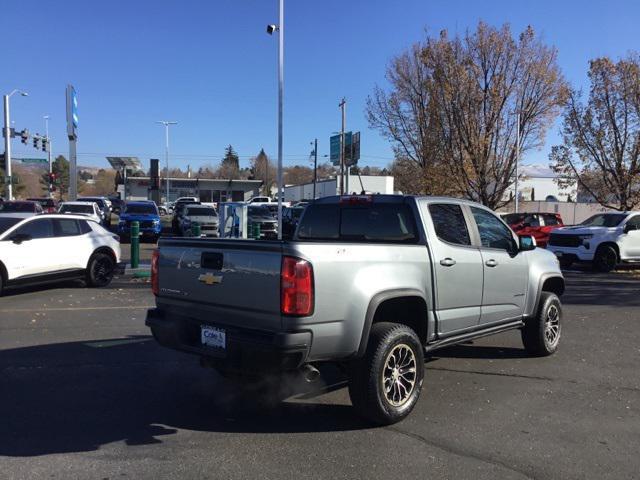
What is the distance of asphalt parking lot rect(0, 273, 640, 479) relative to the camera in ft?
12.6

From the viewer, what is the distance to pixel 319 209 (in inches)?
235

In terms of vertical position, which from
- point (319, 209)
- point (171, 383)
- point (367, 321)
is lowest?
point (171, 383)

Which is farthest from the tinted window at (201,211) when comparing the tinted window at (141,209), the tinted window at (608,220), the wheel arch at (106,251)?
the tinted window at (608,220)

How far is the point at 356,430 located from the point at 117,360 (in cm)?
327

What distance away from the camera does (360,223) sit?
5.64 meters

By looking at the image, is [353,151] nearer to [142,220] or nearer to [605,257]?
[142,220]

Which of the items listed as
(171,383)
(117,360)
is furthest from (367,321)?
(117,360)

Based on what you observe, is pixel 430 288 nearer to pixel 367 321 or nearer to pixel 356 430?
pixel 367 321

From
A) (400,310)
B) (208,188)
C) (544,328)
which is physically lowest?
(544,328)

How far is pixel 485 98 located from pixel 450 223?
2163 centimetres

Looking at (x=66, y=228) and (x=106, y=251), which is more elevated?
(x=66, y=228)

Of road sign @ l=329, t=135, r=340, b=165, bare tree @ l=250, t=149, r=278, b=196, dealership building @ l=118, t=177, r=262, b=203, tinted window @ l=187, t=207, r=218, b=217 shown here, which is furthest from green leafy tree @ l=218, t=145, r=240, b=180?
tinted window @ l=187, t=207, r=218, b=217

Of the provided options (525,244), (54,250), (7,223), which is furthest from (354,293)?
(7,223)

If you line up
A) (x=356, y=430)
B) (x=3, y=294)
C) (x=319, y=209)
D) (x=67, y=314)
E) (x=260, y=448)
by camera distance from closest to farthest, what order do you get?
(x=260, y=448)
(x=356, y=430)
(x=319, y=209)
(x=67, y=314)
(x=3, y=294)
